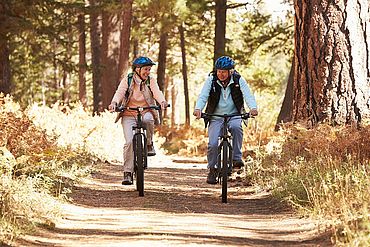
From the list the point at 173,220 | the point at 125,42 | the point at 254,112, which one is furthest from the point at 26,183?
the point at 125,42

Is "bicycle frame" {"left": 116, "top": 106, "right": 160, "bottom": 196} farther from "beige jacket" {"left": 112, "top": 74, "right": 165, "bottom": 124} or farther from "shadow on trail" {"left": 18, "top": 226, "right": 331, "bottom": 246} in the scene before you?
"shadow on trail" {"left": 18, "top": 226, "right": 331, "bottom": 246}

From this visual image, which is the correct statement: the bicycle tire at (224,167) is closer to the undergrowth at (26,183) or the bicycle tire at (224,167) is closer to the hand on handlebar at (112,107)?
the hand on handlebar at (112,107)

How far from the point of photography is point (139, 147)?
12.1 meters

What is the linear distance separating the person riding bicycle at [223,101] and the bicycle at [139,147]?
2.87 ft

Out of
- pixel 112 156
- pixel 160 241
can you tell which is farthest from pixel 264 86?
pixel 160 241

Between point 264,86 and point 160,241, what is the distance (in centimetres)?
2209

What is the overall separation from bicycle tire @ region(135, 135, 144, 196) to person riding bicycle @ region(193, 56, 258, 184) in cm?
97

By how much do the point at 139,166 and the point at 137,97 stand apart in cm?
120

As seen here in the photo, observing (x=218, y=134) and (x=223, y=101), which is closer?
(x=218, y=134)

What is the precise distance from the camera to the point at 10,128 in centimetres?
1245

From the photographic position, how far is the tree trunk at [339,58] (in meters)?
12.6

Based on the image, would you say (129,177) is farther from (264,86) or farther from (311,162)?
(264,86)

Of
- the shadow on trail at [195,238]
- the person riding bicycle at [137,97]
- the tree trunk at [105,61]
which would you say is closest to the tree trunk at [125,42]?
the tree trunk at [105,61]

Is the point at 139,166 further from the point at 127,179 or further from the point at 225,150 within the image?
the point at 225,150
